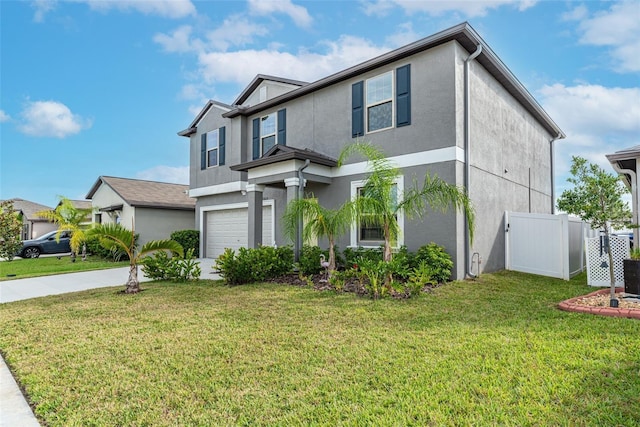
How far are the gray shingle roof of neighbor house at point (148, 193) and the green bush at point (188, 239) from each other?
283 centimetres

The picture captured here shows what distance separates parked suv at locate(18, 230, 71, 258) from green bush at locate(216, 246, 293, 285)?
16.9 metres

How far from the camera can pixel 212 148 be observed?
15586mm

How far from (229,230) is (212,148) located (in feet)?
12.4

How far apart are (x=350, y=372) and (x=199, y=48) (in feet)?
40.8

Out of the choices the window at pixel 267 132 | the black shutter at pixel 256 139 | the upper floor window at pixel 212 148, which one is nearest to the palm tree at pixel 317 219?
the window at pixel 267 132

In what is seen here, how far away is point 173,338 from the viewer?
471 centimetres

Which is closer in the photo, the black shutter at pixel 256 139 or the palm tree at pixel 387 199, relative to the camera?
the palm tree at pixel 387 199

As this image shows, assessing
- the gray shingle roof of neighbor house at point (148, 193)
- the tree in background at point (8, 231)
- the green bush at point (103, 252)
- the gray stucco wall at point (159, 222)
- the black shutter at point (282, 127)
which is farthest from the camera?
the gray shingle roof of neighbor house at point (148, 193)

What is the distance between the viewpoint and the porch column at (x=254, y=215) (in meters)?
11.4

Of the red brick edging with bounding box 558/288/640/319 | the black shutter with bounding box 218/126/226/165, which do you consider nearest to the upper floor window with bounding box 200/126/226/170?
the black shutter with bounding box 218/126/226/165

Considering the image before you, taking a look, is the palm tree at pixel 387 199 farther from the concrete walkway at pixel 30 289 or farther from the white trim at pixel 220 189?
the white trim at pixel 220 189

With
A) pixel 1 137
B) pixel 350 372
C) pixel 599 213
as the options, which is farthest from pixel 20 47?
pixel 599 213

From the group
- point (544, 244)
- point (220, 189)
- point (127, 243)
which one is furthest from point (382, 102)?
point (220, 189)

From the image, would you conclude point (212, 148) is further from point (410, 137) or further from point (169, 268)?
point (410, 137)
